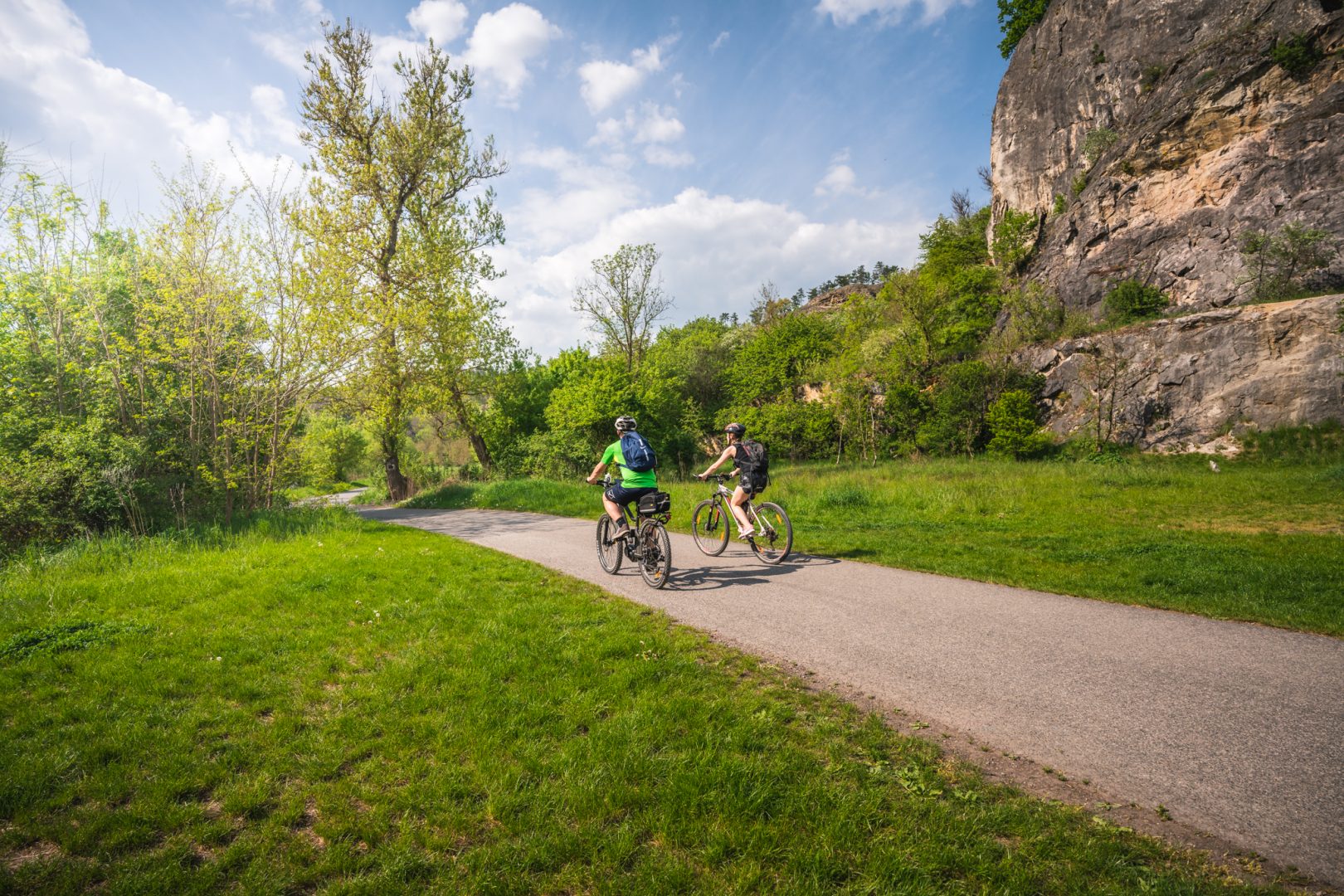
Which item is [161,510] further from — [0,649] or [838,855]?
[838,855]

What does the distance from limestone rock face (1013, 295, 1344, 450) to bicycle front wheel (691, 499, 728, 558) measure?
17.8 m

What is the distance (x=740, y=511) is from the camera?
8992 mm

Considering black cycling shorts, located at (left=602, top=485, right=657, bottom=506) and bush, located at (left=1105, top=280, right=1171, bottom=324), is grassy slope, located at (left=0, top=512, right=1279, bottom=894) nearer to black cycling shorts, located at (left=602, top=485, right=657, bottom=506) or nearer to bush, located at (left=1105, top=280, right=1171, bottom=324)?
black cycling shorts, located at (left=602, top=485, right=657, bottom=506)

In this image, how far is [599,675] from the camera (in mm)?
4500

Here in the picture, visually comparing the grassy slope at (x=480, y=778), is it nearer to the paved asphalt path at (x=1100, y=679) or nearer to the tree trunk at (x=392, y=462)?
the paved asphalt path at (x=1100, y=679)

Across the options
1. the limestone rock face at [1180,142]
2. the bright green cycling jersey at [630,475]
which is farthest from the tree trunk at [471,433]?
the limestone rock face at [1180,142]

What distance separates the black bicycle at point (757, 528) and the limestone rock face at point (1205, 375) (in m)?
17.9

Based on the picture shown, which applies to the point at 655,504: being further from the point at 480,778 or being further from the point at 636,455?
the point at 480,778

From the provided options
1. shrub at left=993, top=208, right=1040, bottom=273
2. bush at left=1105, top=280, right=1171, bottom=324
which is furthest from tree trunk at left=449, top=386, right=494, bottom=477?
shrub at left=993, top=208, right=1040, bottom=273

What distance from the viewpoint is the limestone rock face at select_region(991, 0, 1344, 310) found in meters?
20.7

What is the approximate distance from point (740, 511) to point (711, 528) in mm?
1486

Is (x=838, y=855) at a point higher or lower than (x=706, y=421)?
lower

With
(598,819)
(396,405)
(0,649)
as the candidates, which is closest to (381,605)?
(0,649)

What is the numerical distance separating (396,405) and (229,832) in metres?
20.4
